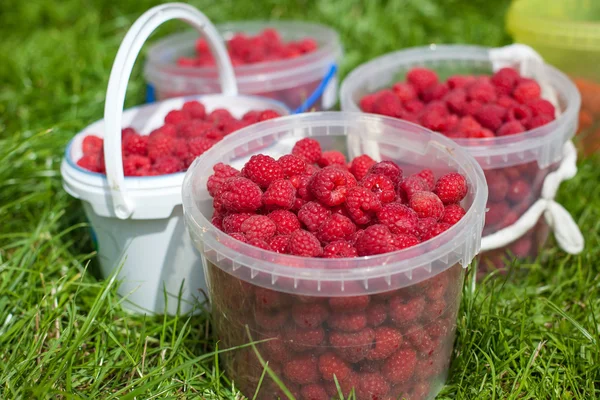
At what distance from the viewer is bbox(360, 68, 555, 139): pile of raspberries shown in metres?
1.69

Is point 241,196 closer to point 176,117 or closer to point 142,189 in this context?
point 142,189

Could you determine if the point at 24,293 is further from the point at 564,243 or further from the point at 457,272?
the point at 564,243

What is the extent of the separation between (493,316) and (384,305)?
36 cm

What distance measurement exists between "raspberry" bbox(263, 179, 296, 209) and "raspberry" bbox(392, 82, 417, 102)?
77cm

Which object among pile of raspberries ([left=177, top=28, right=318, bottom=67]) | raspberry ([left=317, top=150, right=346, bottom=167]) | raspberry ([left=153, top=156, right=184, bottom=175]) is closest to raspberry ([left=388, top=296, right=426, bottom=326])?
raspberry ([left=317, top=150, right=346, bottom=167])

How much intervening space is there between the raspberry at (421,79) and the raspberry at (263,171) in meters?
0.80

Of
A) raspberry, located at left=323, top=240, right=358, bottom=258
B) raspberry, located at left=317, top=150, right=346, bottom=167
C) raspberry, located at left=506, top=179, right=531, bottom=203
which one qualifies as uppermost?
raspberry, located at left=323, top=240, right=358, bottom=258

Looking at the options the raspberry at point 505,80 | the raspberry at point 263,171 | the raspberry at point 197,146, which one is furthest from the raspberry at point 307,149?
the raspberry at point 505,80

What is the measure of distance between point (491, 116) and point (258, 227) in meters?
0.81

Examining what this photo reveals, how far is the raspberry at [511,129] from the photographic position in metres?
1.63

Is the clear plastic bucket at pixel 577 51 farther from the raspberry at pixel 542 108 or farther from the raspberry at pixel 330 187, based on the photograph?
the raspberry at pixel 330 187

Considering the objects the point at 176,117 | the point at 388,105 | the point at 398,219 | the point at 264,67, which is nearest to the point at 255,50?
the point at 264,67

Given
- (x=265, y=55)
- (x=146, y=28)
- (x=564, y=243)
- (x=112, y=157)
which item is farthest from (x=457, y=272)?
(x=265, y=55)

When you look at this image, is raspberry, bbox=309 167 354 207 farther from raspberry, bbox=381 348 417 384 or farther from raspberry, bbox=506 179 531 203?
raspberry, bbox=506 179 531 203
